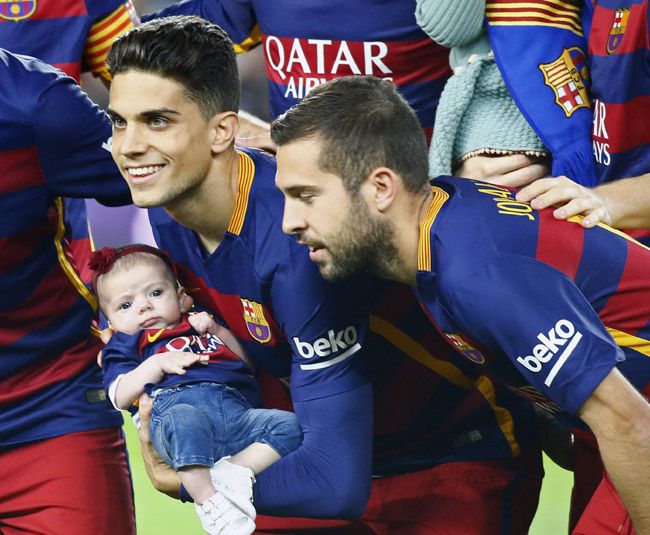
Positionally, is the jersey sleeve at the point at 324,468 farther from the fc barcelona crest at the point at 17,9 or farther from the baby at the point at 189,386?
the fc barcelona crest at the point at 17,9

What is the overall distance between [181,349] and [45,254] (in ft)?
1.60

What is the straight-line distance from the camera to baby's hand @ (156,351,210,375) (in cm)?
300

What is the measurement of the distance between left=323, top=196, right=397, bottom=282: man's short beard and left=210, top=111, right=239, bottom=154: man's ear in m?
0.40

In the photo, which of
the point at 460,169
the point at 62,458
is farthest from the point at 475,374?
the point at 62,458

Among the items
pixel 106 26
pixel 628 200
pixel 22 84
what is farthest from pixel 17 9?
pixel 628 200

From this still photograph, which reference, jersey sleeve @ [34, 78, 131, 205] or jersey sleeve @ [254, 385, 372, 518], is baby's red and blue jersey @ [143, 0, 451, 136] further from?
jersey sleeve @ [254, 385, 372, 518]

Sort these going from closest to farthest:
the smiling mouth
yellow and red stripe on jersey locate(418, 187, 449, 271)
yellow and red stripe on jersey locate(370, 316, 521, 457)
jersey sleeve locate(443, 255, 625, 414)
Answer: jersey sleeve locate(443, 255, 625, 414) < yellow and red stripe on jersey locate(418, 187, 449, 271) < the smiling mouth < yellow and red stripe on jersey locate(370, 316, 521, 457)

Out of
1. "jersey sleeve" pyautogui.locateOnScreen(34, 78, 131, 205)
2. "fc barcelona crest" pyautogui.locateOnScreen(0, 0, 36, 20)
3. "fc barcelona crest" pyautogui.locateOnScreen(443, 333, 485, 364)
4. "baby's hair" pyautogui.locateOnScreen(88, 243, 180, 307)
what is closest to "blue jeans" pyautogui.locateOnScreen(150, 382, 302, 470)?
"baby's hair" pyautogui.locateOnScreen(88, 243, 180, 307)

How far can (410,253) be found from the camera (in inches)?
110

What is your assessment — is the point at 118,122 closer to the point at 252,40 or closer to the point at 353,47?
the point at 353,47

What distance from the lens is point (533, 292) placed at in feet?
8.34

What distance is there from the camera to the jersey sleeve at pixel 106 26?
3980 mm

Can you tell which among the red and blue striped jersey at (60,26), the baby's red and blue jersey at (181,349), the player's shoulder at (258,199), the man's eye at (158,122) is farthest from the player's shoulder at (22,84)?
the red and blue striped jersey at (60,26)

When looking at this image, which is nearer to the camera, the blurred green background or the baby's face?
the baby's face
